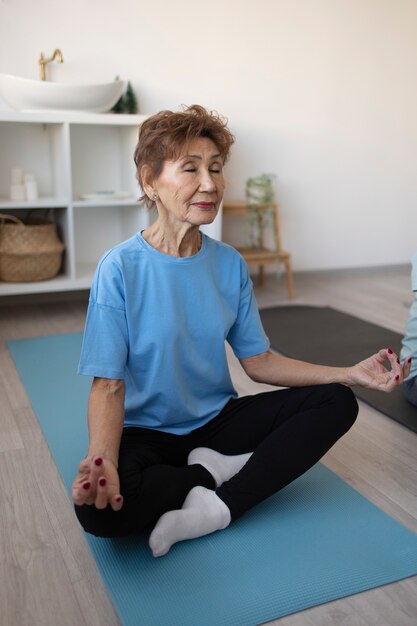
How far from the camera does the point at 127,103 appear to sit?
11.9ft

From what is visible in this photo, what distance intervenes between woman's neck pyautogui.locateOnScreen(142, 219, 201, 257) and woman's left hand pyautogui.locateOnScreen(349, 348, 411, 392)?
49 cm

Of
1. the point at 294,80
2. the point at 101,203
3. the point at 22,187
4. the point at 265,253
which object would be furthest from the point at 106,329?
the point at 294,80

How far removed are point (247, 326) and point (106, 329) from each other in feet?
1.30

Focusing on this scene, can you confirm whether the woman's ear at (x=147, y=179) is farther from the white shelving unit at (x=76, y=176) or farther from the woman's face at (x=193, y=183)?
the white shelving unit at (x=76, y=176)

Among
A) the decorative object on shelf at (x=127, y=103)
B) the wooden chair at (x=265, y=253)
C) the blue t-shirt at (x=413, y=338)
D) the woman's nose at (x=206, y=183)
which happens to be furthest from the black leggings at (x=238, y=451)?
the decorative object on shelf at (x=127, y=103)

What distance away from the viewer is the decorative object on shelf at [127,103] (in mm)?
3627

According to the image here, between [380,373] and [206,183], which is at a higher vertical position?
[206,183]

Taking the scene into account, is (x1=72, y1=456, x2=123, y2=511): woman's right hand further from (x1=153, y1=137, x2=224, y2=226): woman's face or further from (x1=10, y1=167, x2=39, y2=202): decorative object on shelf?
(x1=10, y1=167, x2=39, y2=202): decorative object on shelf

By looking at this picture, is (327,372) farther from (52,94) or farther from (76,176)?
(76,176)

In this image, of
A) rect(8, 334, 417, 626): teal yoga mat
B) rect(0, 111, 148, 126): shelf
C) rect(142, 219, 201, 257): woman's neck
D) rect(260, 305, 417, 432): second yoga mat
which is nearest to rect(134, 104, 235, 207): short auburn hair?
rect(142, 219, 201, 257): woman's neck

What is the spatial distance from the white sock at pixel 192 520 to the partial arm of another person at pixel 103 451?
18cm

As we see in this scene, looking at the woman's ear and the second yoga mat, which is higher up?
the woman's ear

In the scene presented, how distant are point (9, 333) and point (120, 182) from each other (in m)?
1.19

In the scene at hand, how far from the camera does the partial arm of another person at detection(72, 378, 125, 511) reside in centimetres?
123
